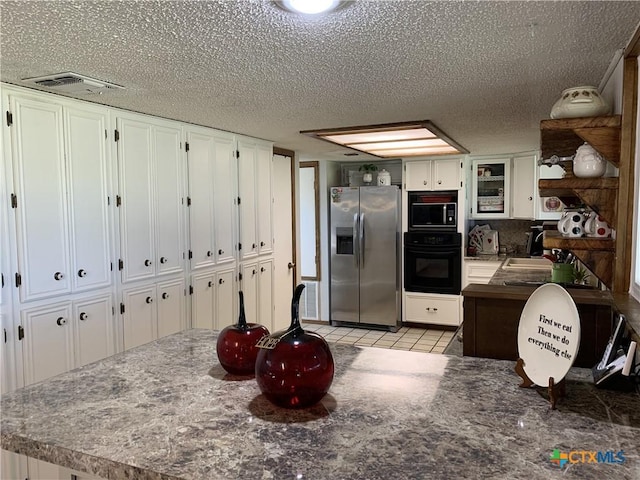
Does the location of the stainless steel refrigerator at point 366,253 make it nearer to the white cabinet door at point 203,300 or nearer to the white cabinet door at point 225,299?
the white cabinet door at point 225,299

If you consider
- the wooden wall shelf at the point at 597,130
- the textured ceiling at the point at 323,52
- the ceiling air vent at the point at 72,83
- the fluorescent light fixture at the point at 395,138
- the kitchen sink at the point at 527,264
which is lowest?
the kitchen sink at the point at 527,264

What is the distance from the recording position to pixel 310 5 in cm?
146

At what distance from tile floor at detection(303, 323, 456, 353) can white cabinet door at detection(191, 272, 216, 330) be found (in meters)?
2.02

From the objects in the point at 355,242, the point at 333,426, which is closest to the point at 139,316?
the point at 333,426

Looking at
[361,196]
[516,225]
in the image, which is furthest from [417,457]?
[516,225]

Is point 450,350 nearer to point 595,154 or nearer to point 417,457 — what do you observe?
point 595,154

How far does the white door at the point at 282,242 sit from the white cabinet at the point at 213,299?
799mm

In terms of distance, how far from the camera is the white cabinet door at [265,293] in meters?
4.49

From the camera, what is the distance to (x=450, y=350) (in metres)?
2.87

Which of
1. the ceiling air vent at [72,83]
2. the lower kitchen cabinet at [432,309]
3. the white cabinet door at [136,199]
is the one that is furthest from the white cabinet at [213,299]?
the lower kitchen cabinet at [432,309]

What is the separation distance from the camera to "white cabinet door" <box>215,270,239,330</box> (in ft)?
12.8

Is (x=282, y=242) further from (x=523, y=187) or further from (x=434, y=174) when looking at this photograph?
(x=523, y=187)

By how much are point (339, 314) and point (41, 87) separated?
14.9ft

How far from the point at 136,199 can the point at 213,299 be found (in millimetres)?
1109
